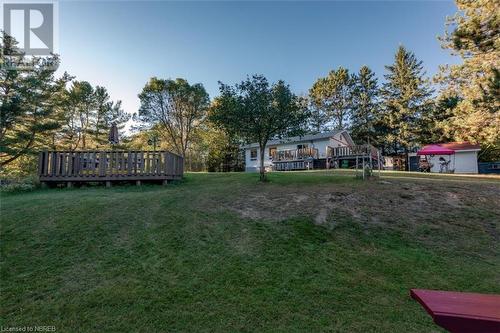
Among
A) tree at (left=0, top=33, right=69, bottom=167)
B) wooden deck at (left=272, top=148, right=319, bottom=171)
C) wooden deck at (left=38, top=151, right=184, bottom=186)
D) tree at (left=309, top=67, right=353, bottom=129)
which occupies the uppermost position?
tree at (left=309, top=67, right=353, bottom=129)

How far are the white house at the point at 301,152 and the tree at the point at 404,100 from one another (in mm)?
8213

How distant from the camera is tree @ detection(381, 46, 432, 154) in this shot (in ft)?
104

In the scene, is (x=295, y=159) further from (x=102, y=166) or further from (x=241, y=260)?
(x=241, y=260)

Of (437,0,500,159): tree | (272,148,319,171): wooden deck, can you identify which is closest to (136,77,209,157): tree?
(272,148,319,171): wooden deck

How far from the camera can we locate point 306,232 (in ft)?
16.9

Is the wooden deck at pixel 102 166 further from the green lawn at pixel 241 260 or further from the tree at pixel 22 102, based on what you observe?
the tree at pixel 22 102

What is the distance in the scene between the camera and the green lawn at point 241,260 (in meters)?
2.83

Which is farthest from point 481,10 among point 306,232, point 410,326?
point 410,326

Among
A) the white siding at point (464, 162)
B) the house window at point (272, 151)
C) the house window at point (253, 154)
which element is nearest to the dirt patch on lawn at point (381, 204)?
the house window at point (272, 151)

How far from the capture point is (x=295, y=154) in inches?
1024

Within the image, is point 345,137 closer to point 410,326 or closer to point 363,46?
point 363,46

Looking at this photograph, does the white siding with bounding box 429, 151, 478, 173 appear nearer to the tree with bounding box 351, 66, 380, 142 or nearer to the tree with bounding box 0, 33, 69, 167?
the tree with bounding box 351, 66, 380, 142

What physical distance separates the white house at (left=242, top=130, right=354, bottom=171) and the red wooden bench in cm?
2286

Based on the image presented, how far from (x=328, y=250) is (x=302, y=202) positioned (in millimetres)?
2456
